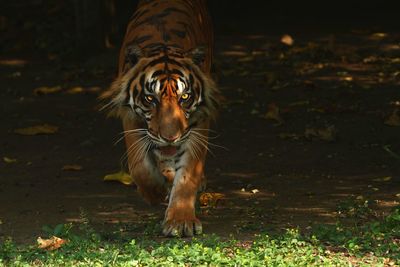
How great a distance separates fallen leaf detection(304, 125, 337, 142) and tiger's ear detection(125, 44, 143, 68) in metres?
2.52

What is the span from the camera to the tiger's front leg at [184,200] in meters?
5.89

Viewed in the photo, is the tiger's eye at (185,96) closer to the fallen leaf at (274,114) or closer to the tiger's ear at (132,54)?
Answer: the tiger's ear at (132,54)

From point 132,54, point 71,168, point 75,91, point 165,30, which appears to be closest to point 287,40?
point 75,91

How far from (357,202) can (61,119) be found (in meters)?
4.01

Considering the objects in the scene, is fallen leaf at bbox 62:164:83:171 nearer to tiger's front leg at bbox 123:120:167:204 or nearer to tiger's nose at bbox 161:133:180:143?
tiger's front leg at bbox 123:120:167:204

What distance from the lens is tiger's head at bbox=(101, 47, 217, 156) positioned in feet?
19.7

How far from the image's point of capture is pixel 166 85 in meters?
6.19

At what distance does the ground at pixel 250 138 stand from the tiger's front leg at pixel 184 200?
18 centimetres

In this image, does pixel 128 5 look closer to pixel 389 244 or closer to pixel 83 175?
pixel 83 175

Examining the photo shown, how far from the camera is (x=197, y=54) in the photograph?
647 centimetres

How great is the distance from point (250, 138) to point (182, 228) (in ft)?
9.88

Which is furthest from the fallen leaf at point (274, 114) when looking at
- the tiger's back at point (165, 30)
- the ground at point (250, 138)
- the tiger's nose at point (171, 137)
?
the tiger's nose at point (171, 137)

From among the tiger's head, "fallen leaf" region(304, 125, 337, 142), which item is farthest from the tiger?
"fallen leaf" region(304, 125, 337, 142)

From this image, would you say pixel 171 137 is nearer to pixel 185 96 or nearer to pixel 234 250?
pixel 185 96
